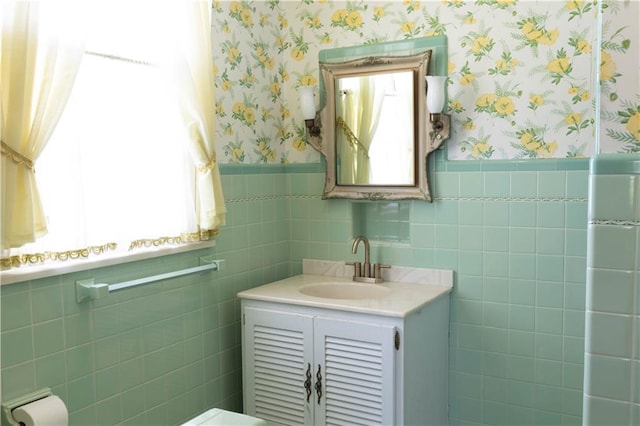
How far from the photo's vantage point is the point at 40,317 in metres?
1.90

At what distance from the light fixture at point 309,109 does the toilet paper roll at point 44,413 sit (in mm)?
1674

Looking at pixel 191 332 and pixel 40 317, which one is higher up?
pixel 40 317

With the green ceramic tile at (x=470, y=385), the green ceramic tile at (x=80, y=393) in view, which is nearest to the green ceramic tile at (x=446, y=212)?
the green ceramic tile at (x=470, y=385)

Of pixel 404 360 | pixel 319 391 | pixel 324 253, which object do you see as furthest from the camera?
pixel 324 253

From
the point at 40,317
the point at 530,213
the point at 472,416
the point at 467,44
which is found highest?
the point at 467,44

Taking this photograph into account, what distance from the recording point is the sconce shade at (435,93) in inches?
101

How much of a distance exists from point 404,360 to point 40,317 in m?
1.32

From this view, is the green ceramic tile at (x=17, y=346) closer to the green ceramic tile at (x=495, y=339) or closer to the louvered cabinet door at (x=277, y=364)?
the louvered cabinet door at (x=277, y=364)

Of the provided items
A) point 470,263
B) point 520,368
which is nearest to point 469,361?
point 520,368

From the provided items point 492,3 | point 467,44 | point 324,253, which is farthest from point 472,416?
point 492,3

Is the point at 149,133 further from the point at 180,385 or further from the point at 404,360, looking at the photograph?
the point at 404,360

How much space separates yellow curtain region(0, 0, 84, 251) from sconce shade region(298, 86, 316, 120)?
1.26m

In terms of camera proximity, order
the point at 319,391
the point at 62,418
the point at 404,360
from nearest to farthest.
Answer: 1. the point at 62,418
2. the point at 404,360
3. the point at 319,391

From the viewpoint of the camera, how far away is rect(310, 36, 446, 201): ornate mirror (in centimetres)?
268
